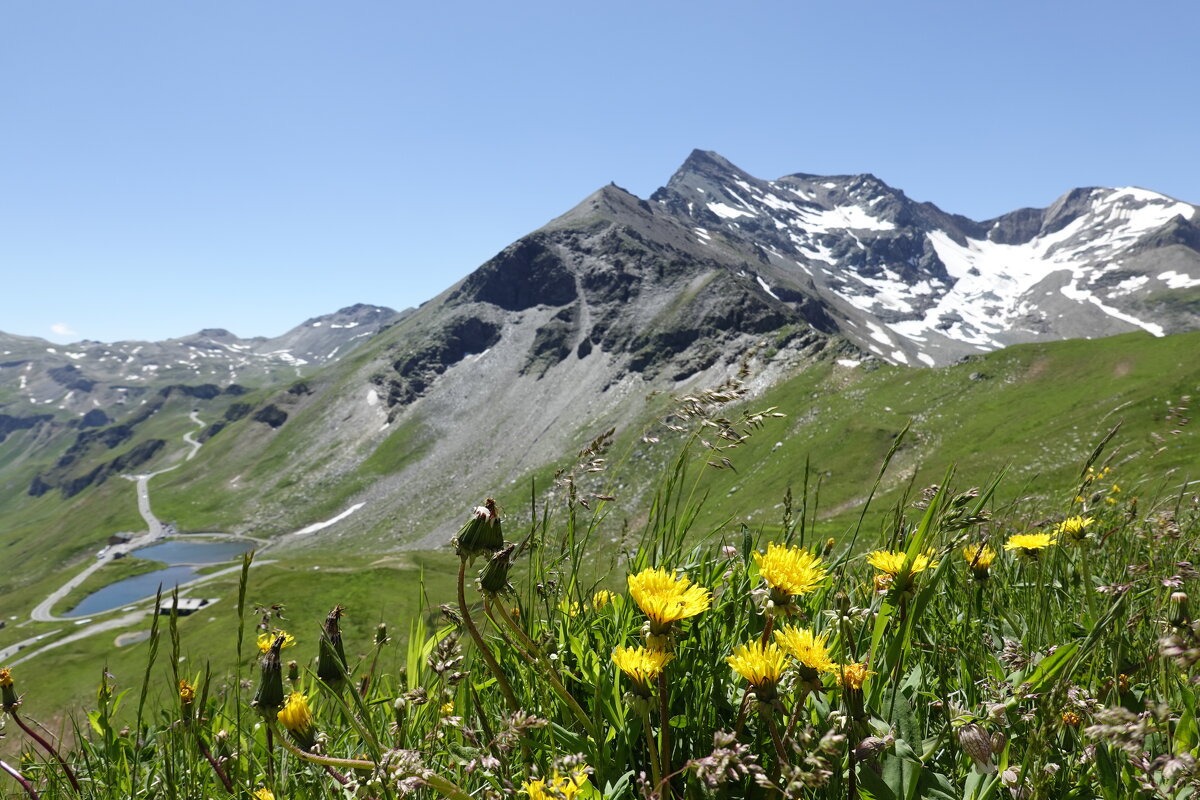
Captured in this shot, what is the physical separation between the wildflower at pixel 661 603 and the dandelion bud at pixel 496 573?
49 cm

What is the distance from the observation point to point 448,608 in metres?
2.77

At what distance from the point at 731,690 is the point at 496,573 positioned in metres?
1.12

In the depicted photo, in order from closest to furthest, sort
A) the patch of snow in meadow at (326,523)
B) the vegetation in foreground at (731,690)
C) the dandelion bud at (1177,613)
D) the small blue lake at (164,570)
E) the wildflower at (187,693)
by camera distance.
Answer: the vegetation in foreground at (731,690)
the dandelion bud at (1177,613)
the wildflower at (187,693)
the small blue lake at (164,570)
the patch of snow in meadow at (326,523)

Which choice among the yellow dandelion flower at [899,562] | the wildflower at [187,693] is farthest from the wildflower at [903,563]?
the wildflower at [187,693]

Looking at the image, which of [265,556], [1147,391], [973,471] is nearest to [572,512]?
[973,471]

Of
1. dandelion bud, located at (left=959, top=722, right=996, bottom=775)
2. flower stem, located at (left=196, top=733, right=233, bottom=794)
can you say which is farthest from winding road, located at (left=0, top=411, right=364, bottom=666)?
dandelion bud, located at (left=959, top=722, right=996, bottom=775)

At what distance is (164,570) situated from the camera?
168 metres

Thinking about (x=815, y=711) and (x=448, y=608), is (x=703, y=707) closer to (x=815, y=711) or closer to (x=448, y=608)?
(x=815, y=711)

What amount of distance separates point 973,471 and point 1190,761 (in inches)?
2619

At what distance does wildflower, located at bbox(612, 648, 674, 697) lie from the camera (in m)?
1.88

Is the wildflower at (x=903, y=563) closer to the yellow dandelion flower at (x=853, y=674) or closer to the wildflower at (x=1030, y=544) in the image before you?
the yellow dandelion flower at (x=853, y=674)

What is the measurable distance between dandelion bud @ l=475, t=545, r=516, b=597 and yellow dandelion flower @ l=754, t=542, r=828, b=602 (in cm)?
88

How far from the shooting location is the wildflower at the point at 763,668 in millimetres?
1838

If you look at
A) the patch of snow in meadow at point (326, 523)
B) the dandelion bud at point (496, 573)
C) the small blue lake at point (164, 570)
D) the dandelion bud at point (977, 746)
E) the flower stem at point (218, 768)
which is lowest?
the small blue lake at point (164, 570)
